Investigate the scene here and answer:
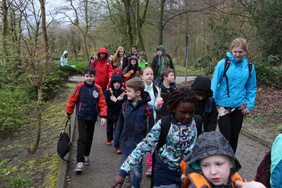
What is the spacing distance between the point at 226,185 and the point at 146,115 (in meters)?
1.96

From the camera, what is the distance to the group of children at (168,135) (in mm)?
1914

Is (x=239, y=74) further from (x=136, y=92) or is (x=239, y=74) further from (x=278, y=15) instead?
(x=278, y=15)

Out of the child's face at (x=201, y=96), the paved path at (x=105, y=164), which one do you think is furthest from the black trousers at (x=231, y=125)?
the paved path at (x=105, y=164)

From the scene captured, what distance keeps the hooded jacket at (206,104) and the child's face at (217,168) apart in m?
1.73

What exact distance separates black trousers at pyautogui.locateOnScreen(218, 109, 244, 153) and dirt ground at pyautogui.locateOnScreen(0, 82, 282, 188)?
116 inches

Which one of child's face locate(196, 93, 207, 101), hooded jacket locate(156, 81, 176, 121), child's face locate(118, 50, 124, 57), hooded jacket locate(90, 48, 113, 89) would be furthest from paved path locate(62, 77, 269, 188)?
child's face locate(118, 50, 124, 57)

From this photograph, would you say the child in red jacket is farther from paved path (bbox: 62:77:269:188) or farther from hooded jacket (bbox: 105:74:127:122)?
hooded jacket (bbox: 105:74:127:122)

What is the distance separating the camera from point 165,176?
8.68 ft

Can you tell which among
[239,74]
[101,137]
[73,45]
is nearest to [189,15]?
[101,137]

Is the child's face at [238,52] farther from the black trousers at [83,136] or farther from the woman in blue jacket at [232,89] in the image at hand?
the black trousers at [83,136]

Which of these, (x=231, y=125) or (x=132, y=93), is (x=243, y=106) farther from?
(x=132, y=93)

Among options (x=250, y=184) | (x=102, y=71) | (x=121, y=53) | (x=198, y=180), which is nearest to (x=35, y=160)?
(x=102, y=71)

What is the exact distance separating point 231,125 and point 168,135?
1910mm

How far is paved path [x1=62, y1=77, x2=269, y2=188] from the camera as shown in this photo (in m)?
4.38
